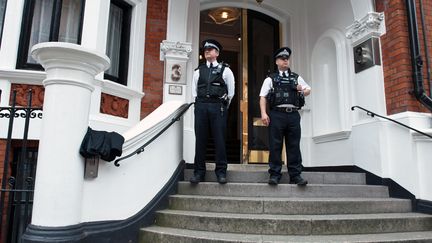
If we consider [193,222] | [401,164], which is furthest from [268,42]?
[193,222]

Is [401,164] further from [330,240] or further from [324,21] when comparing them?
[324,21]

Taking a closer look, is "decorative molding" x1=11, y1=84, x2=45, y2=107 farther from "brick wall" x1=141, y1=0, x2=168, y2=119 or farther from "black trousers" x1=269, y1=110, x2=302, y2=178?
"black trousers" x1=269, y1=110, x2=302, y2=178

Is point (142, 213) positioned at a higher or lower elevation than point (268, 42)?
lower

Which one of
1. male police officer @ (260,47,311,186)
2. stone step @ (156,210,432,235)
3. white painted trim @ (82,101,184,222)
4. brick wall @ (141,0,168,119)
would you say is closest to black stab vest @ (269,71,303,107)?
male police officer @ (260,47,311,186)

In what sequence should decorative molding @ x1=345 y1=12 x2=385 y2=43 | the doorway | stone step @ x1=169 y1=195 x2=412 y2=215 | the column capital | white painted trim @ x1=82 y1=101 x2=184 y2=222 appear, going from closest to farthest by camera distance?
the column capital
white painted trim @ x1=82 y1=101 x2=184 y2=222
stone step @ x1=169 y1=195 x2=412 y2=215
decorative molding @ x1=345 y1=12 x2=385 y2=43
the doorway

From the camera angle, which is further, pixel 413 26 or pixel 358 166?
pixel 358 166

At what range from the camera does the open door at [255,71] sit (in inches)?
275

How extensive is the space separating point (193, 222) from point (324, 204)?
1498 millimetres

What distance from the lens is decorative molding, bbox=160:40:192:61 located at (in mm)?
6184

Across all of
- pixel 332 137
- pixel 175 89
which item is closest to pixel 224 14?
pixel 175 89

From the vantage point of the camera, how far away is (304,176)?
4.92m

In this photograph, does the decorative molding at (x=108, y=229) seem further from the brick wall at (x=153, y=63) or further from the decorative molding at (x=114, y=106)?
the brick wall at (x=153, y=63)

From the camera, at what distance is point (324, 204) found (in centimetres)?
401

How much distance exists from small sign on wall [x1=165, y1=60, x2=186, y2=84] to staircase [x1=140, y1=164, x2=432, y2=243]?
206cm
